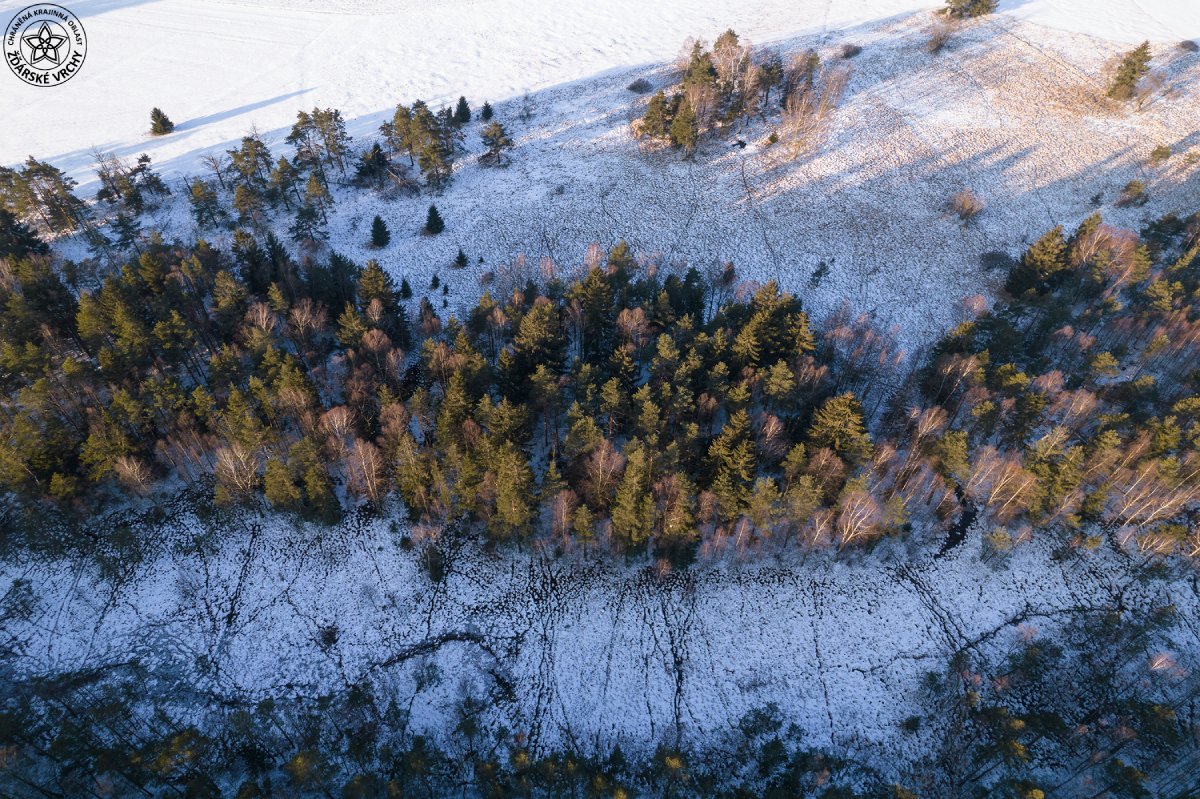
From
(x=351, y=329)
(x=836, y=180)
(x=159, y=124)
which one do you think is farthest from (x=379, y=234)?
(x=836, y=180)

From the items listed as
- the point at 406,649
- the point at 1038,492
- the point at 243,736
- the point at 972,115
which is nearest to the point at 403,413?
the point at 406,649

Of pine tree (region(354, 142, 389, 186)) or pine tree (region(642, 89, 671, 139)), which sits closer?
pine tree (region(354, 142, 389, 186))

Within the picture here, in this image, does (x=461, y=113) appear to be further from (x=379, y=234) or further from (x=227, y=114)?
(x=227, y=114)

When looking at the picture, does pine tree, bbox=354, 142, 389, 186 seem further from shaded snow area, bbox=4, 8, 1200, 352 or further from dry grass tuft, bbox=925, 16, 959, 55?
dry grass tuft, bbox=925, 16, 959, 55

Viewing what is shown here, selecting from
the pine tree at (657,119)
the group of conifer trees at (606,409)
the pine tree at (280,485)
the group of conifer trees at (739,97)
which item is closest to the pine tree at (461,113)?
the group of conifer trees at (739,97)

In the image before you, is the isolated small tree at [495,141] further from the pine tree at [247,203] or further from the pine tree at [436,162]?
the pine tree at [247,203]

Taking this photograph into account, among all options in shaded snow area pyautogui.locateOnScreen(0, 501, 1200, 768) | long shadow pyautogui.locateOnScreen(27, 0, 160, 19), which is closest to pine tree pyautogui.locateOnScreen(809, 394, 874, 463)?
shaded snow area pyautogui.locateOnScreen(0, 501, 1200, 768)
